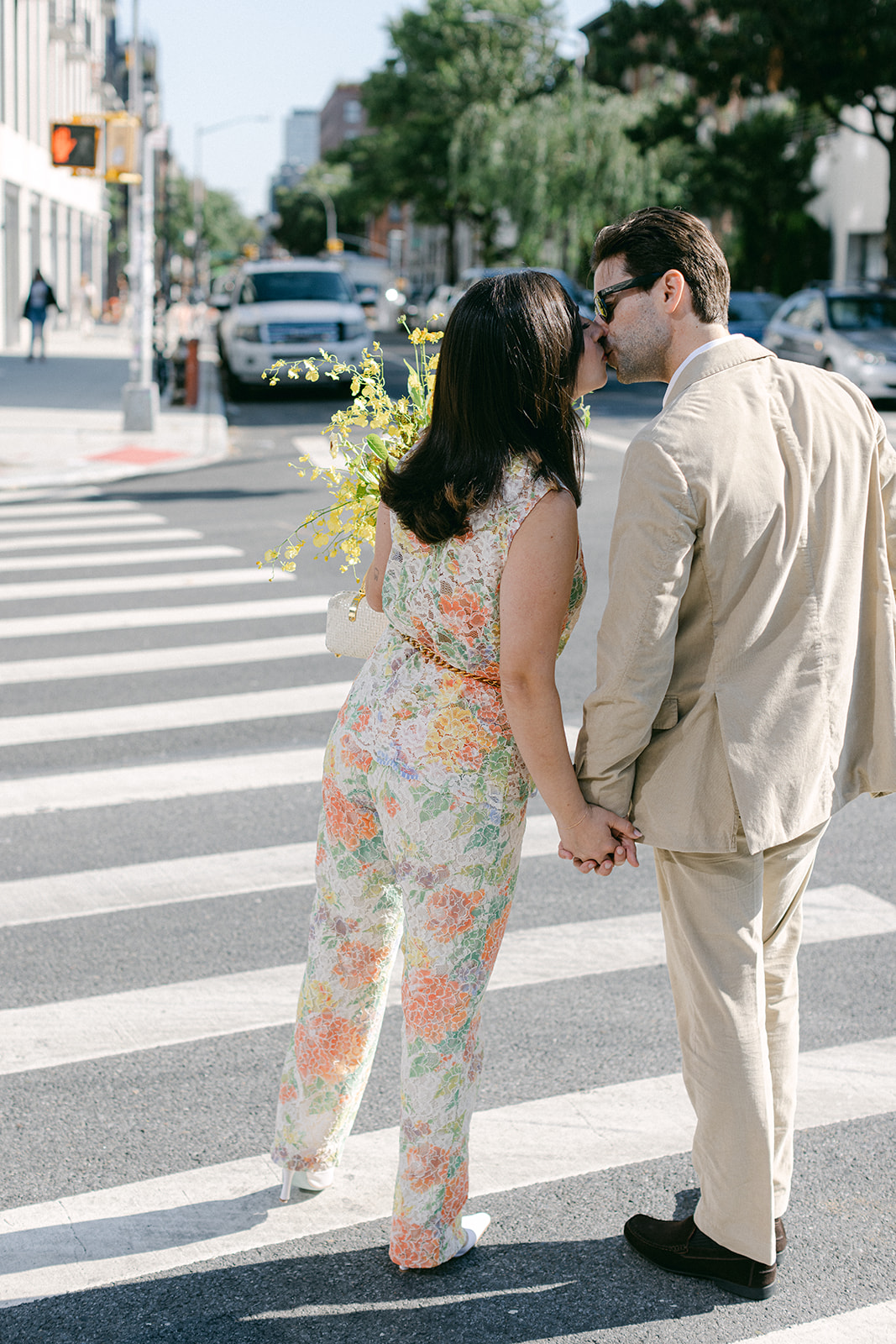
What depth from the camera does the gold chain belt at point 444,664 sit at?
2.61m

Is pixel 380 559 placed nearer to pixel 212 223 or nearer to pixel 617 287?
pixel 617 287

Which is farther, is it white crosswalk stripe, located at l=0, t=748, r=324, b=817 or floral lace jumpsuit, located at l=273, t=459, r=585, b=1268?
white crosswalk stripe, located at l=0, t=748, r=324, b=817

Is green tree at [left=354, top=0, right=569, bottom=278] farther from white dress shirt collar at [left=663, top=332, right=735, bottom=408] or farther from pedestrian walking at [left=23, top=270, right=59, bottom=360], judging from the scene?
white dress shirt collar at [left=663, top=332, right=735, bottom=408]

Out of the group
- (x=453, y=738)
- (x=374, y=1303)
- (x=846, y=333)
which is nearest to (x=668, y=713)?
(x=453, y=738)

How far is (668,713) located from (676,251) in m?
0.80

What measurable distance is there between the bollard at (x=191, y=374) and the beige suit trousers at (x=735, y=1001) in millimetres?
20414

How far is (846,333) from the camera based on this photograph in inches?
852

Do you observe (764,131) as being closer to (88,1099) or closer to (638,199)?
(638,199)

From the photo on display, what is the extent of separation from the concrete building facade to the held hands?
2848 centimetres

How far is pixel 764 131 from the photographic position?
3506 cm

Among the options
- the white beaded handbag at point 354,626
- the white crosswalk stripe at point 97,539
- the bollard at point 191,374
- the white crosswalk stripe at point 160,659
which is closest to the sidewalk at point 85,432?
the bollard at point 191,374

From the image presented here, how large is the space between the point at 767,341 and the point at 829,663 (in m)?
22.1

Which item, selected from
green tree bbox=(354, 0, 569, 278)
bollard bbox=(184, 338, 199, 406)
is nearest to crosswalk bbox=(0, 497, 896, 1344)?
bollard bbox=(184, 338, 199, 406)

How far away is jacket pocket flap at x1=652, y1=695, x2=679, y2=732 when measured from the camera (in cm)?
254
